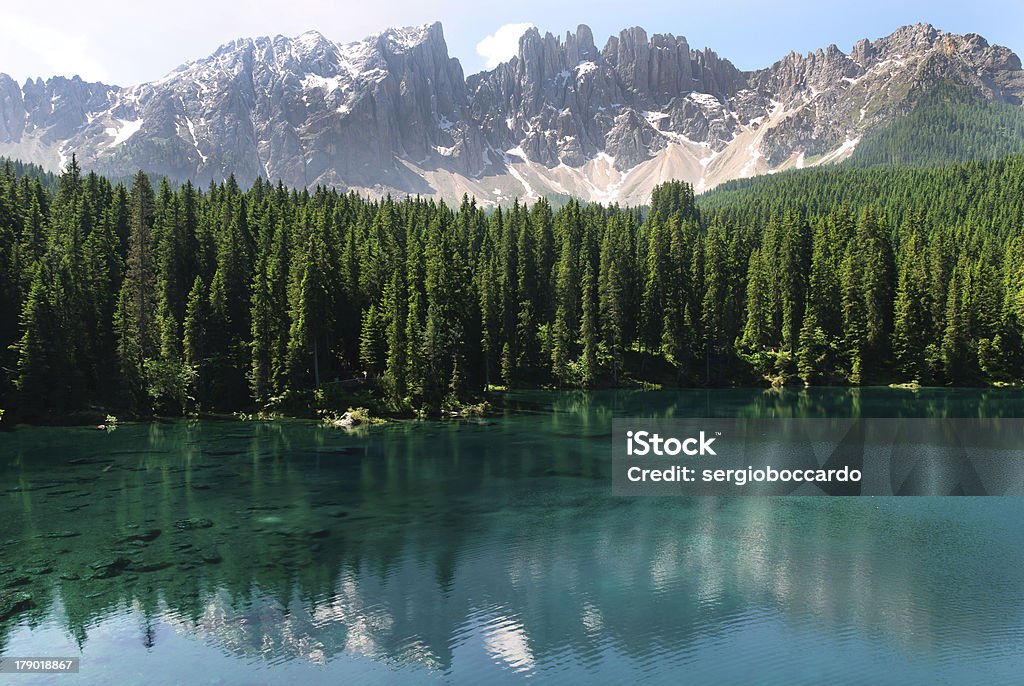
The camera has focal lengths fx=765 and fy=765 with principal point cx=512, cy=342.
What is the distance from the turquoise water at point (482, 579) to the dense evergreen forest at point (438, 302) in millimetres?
29272

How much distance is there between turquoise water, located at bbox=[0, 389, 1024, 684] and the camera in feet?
94.9

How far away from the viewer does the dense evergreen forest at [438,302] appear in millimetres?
92188

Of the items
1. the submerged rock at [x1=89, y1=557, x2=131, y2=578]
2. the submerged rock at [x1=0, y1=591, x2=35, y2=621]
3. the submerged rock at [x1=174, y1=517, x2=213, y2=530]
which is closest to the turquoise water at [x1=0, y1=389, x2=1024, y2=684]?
the submerged rock at [x1=89, y1=557, x2=131, y2=578]

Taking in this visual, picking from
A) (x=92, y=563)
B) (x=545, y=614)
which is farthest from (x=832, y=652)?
(x=92, y=563)

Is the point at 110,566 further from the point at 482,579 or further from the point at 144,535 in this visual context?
the point at 482,579

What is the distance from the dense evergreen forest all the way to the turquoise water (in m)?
29.3

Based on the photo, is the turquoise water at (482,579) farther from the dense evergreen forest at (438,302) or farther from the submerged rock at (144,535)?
the dense evergreen forest at (438,302)

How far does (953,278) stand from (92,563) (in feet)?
417

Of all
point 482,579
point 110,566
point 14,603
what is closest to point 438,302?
point 110,566

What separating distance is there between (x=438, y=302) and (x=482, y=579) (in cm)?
6603

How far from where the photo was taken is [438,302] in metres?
100

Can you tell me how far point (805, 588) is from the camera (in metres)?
35.6

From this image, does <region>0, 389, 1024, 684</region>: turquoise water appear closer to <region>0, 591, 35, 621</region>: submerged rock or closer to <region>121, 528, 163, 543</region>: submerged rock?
<region>121, 528, 163, 543</region>: submerged rock

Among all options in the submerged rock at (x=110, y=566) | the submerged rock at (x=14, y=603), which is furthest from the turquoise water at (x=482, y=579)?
the submerged rock at (x=14, y=603)
